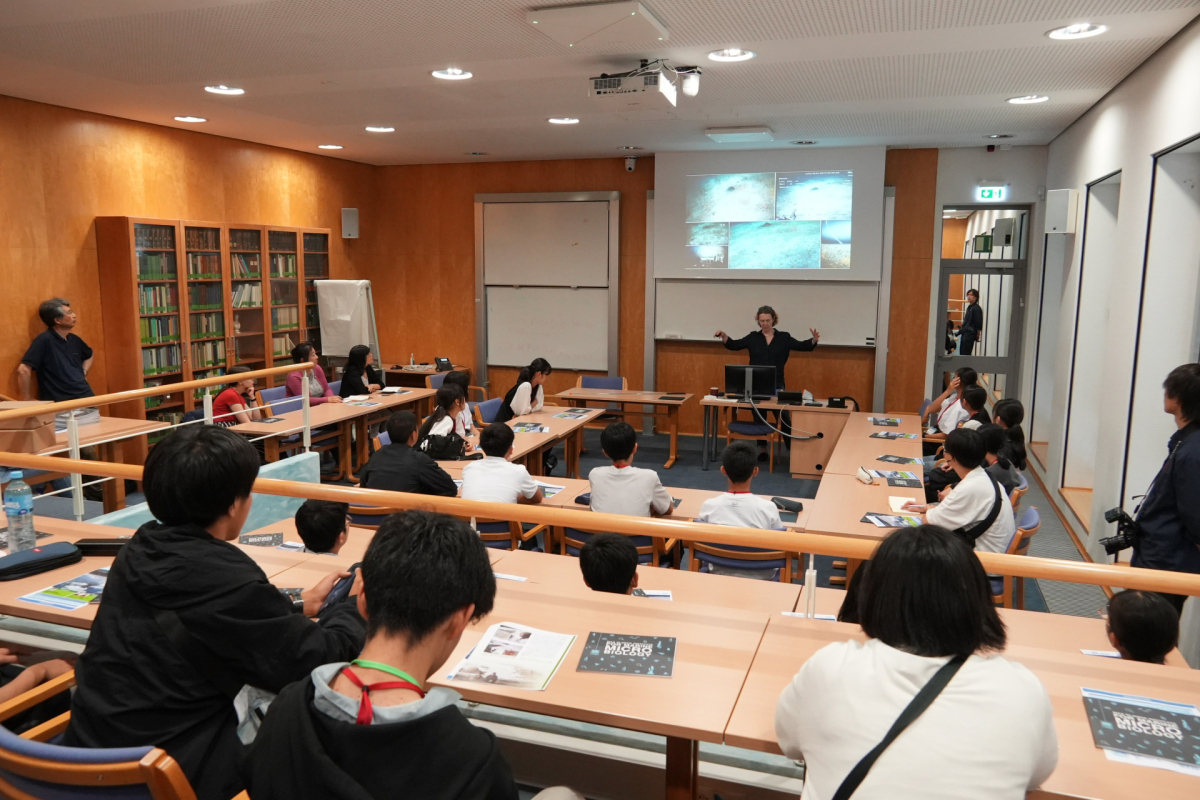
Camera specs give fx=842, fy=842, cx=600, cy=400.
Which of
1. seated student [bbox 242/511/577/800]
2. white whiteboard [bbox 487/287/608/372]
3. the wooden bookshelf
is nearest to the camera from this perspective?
seated student [bbox 242/511/577/800]

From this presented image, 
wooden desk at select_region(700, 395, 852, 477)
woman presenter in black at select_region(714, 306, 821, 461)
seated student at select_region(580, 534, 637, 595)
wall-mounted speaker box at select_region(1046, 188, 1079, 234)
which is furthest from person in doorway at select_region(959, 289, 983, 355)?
seated student at select_region(580, 534, 637, 595)

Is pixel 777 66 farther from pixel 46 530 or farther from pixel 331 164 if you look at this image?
pixel 331 164

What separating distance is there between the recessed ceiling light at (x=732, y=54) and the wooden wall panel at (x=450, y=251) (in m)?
4.74

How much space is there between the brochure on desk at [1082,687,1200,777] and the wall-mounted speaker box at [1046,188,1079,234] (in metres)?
5.62

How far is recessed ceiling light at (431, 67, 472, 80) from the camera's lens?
5371 mm

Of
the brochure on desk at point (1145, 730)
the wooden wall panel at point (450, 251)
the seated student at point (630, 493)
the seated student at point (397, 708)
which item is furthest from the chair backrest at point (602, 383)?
the seated student at point (397, 708)

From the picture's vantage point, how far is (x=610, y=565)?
109 inches

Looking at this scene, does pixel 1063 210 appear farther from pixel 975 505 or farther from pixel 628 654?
pixel 628 654

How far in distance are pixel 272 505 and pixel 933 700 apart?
395cm

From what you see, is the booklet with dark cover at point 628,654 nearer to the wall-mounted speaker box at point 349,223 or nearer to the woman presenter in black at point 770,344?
the woman presenter in black at point 770,344

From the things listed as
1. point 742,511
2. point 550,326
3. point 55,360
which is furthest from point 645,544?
point 550,326

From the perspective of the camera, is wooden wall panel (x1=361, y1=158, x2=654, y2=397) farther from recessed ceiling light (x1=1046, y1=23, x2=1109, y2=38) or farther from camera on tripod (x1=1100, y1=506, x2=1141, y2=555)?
camera on tripod (x1=1100, y1=506, x2=1141, y2=555)

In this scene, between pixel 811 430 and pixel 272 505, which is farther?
pixel 811 430

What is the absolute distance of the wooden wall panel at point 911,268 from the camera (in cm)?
881
